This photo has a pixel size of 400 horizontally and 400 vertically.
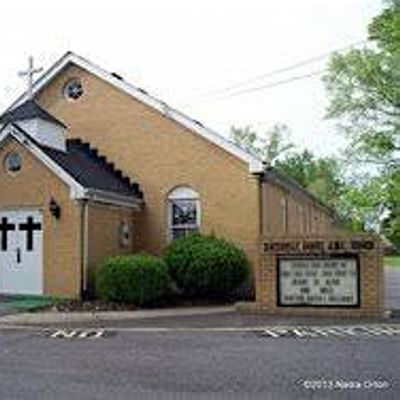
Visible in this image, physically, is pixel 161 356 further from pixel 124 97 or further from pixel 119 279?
pixel 124 97

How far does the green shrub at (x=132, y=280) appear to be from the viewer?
21984 mm

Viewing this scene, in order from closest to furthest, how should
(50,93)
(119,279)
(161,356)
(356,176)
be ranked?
1. (161,356)
2. (119,279)
3. (50,93)
4. (356,176)

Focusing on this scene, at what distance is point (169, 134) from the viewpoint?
26469 mm

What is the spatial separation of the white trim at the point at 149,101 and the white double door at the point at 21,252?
499 centimetres

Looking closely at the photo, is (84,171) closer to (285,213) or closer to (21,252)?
(21,252)

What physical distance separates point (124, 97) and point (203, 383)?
1747cm

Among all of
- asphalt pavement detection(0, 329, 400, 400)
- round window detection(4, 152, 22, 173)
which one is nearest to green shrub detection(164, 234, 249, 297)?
round window detection(4, 152, 22, 173)

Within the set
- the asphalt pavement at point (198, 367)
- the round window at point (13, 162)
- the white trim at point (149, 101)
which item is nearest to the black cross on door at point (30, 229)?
the round window at point (13, 162)

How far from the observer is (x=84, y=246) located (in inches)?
926

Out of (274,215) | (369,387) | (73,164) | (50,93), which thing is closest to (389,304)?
(274,215)

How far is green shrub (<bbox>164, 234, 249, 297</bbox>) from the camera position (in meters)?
23.1

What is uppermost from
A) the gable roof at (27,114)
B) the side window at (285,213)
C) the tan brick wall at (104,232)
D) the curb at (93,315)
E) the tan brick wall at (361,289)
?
the gable roof at (27,114)

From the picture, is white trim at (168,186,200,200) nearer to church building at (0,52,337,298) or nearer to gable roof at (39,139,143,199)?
church building at (0,52,337,298)

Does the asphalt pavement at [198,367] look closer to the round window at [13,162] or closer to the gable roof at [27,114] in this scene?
the round window at [13,162]
